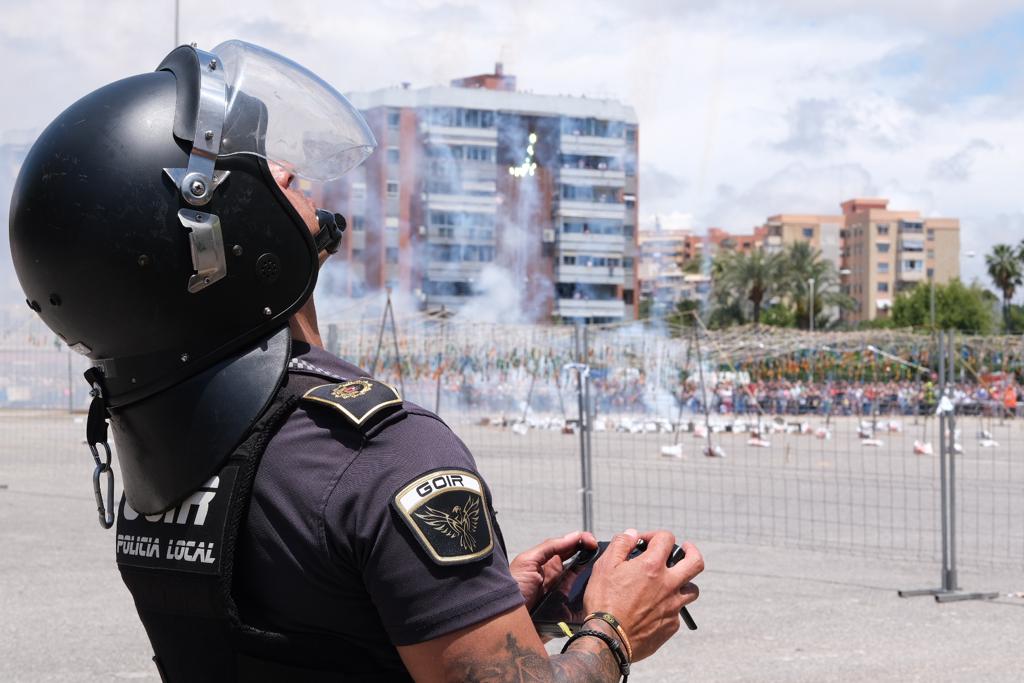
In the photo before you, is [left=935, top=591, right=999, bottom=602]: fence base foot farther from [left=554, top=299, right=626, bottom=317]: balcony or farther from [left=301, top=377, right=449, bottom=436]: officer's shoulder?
[left=554, top=299, right=626, bottom=317]: balcony

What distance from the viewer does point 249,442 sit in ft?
5.01

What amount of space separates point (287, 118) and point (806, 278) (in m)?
76.7

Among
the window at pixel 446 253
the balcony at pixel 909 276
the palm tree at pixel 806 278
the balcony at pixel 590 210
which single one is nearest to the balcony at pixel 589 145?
the balcony at pixel 590 210

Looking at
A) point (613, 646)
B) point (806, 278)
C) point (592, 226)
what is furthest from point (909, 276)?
point (613, 646)

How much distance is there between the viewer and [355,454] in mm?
1452

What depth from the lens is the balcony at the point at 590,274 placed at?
56.1 meters

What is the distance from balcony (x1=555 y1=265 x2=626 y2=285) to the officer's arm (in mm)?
53051

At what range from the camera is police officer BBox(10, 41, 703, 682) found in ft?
4.64

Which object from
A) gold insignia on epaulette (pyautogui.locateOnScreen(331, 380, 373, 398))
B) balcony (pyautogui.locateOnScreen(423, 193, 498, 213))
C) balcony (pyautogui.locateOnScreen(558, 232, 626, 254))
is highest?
balcony (pyautogui.locateOnScreen(423, 193, 498, 213))

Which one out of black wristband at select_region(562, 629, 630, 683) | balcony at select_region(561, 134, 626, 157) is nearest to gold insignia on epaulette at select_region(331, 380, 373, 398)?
black wristband at select_region(562, 629, 630, 683)

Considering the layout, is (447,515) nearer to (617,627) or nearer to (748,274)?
(617,627)

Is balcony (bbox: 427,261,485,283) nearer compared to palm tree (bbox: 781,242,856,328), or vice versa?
balcony (bbox: 427,261,485,283)

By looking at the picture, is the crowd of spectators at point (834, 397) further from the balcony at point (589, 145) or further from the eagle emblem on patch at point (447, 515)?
the eagle emblem on patch at point (447, 515)

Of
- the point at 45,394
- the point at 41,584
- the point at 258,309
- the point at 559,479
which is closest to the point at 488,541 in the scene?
the point at 258,309
